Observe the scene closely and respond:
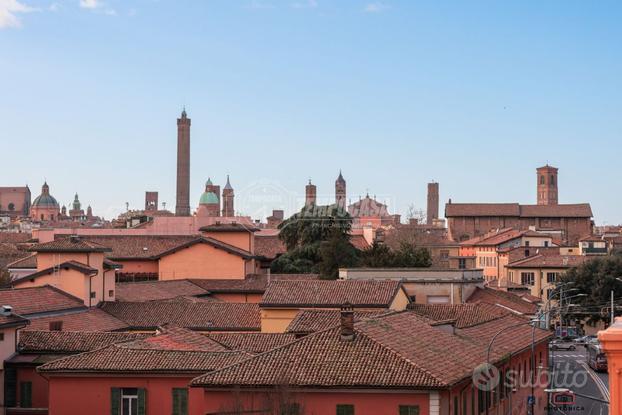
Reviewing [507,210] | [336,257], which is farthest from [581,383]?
[507,210]

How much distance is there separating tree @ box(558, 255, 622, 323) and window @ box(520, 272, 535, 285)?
15.9m

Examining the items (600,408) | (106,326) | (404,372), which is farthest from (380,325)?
(106,326)

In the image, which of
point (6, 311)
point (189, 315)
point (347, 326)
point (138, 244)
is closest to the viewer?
point (347, 326)

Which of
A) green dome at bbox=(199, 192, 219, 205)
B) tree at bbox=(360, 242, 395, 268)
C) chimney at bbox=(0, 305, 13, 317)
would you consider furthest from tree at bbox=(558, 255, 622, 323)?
green dome at bbox=(199, 192, 219, 205)

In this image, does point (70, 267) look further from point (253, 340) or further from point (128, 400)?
point (128, 400)

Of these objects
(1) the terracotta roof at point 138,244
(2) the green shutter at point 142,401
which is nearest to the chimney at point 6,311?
(2) the green shutter at point 142,401

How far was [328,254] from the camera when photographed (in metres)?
64.4

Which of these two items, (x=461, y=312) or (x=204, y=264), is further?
(x=204, y=264)

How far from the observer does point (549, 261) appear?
8994 centimetres

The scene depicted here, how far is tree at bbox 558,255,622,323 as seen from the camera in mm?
70188

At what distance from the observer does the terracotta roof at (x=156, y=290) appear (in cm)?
5175

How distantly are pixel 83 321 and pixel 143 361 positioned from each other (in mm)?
15424

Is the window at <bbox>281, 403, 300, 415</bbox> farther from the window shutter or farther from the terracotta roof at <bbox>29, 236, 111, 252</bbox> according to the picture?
the terracotta roof at <bbox>29, 236, 111, 252</bbox>

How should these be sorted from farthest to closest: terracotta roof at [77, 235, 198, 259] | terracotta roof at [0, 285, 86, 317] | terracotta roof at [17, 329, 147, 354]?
1. terracotta roof at [77, 235, 198, 259]
2. terracotta roof at [0, 285, 86, 317]
3. terracotta roof at [17, 329, 147, 354]
